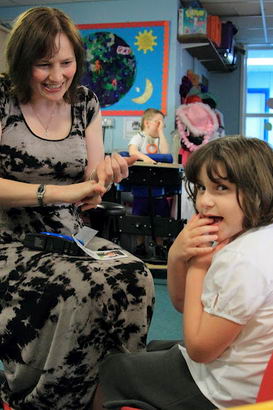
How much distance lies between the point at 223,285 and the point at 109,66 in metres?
4.22

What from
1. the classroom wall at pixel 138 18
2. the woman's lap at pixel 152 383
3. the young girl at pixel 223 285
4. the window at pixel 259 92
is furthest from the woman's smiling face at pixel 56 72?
the window at pixel 259 92

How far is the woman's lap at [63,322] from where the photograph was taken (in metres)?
1.07

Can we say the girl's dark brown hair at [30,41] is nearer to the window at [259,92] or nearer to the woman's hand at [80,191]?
the woman's hand at [80,191]

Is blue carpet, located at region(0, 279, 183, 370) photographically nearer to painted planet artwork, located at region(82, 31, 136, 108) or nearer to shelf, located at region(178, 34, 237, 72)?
painted planet artwork, located at region(82, 31, 136, 108)

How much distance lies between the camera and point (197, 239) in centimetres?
83

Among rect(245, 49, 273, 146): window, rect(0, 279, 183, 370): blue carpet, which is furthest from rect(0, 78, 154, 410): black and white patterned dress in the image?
rect(245, 49, 273, 146): window

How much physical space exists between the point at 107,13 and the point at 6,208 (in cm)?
388

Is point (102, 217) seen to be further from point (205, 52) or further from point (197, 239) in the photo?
point (205, 52)

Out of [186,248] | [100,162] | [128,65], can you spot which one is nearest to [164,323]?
[100,162]

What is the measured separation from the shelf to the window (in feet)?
2.39

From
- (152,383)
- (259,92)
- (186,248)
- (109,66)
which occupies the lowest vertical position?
(152,383)

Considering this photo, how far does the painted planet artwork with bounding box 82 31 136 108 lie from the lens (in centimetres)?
461

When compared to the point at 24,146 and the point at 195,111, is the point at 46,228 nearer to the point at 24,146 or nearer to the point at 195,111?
the point at 24,146

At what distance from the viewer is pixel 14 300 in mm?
1123
